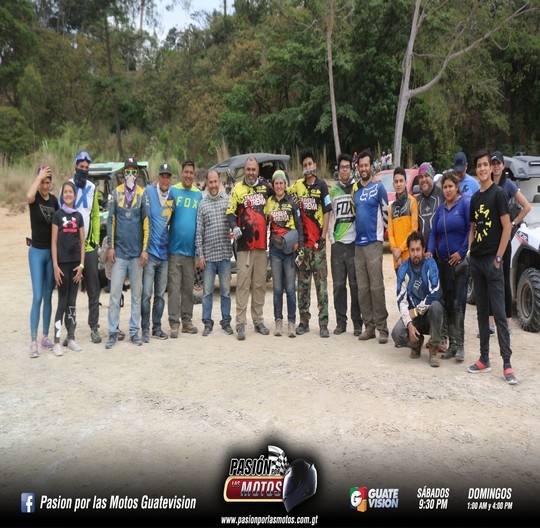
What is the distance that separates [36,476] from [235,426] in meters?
1.53

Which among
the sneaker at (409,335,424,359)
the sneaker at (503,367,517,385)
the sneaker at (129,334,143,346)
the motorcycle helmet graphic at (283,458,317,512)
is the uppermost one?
the sneaker at (129,334,143,346)

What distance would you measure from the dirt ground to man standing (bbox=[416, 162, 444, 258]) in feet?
4.92

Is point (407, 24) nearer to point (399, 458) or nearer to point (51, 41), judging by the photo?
point (51, 41)

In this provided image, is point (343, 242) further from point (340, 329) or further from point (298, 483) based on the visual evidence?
point (298, 483)

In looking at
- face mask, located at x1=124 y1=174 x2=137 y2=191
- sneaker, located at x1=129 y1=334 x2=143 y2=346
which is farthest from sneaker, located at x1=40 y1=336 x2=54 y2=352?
face mask, located at x1=124 y1=174 x2=137 y2=191

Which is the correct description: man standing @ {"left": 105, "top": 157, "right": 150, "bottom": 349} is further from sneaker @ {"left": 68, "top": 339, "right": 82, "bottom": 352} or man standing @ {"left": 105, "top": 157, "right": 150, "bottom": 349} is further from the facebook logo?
the facebook logo

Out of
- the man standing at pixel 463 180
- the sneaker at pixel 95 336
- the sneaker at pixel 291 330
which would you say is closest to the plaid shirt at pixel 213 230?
the sneaker at pixel 291 330

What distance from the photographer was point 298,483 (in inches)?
159

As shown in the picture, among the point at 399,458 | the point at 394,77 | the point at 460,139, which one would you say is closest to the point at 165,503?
the point at 399,458

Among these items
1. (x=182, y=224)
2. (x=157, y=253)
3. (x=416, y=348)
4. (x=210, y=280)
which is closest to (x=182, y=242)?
(x=182, y=224)

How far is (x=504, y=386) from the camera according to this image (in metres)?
5.96

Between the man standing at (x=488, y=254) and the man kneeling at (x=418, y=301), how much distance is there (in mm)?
436

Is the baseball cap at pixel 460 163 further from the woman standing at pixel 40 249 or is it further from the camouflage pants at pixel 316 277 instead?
the woman standing at pixel 40 249

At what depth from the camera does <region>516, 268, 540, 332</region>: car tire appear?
7.94 metres
